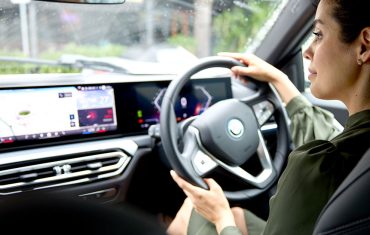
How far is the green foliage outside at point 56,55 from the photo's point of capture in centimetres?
215

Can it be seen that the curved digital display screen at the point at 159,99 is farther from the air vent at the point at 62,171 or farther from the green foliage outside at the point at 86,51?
the green foliage outside at the point at 86,51

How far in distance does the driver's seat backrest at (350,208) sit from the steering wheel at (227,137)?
0.74 m

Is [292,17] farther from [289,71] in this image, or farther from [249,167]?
[249,167]

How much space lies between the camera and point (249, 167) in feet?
6.38

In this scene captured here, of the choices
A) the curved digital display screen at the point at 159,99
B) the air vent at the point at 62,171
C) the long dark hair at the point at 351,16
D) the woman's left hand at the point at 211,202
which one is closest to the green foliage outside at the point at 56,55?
the curved digital display screen at the point at 159,99

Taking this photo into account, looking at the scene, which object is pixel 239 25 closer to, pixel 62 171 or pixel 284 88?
pixel 284 88

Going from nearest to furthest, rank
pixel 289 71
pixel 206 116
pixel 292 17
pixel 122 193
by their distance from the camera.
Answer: pixel 206 116 < pixel 122 193 < pixel 292 17 < pixel 289 71

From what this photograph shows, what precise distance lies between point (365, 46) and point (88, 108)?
4.01 feet

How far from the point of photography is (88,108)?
1.94 meters

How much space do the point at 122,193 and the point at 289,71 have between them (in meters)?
1.21

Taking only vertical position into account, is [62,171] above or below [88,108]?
below

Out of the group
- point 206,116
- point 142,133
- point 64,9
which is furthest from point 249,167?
point 64,9

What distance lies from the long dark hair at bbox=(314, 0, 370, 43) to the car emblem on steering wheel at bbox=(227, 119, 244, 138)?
727 millimetres

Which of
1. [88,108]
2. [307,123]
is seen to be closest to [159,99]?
[88,108]
